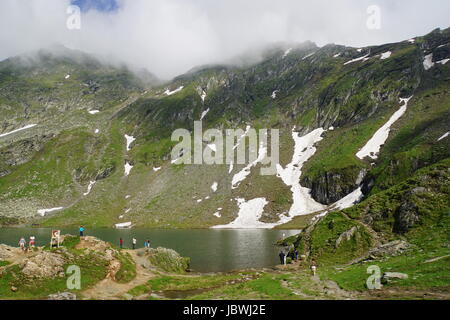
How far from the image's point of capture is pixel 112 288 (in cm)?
3297

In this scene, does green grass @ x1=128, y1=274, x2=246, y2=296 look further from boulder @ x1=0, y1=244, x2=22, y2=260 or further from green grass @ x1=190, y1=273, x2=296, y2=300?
boulder @ x1=0, y1=244, x2=22, y2=260

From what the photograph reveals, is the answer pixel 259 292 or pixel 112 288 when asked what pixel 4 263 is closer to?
pixel 112 288

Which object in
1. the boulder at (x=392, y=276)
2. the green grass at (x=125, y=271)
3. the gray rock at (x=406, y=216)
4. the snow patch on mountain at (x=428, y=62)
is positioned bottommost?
the green grass at (x=125, y=271)

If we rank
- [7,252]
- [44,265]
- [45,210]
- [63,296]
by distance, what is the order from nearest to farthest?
[63,296]
[44,265]
[7,252]
[45,210]

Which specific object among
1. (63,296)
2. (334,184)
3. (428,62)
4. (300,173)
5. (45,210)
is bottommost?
(63,296)

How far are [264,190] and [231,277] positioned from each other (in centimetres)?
11653

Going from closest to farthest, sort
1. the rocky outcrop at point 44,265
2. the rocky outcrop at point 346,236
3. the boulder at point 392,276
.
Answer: the boulder at point 392,276
the rocky outcrop at point 44,265
the rocky outcrop at point 346,236

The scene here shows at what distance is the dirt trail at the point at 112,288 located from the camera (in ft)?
97.3

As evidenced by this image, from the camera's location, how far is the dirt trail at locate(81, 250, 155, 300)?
97.3ft

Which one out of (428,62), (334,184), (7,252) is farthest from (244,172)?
(7,252)

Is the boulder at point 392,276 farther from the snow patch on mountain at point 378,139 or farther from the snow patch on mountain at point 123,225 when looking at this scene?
the snow patch on mountain at point 123,225

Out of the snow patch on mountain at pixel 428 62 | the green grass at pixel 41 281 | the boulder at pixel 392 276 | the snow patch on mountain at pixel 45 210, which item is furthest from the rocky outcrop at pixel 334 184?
the snow patch on mountain at pixel 45 210
